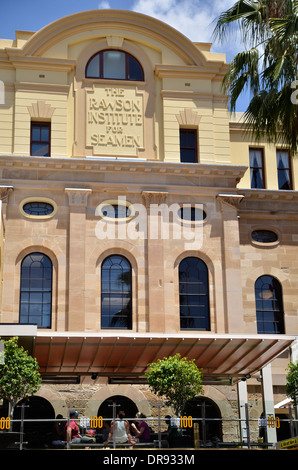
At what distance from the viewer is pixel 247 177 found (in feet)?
119

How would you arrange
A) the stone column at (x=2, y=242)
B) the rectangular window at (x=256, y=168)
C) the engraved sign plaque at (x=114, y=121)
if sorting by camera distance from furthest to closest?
the rectangular window at (x=256, y=168)
the engraved sign plaque at (x=114, y=121)
the stone column at (x=2, y=242)

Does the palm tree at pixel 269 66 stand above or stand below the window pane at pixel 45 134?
below

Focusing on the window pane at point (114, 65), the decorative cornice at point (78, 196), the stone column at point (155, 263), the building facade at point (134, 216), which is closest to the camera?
the building facade at point (134, 216)

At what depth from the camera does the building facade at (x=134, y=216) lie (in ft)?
100

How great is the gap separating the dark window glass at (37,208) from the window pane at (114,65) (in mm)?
6599

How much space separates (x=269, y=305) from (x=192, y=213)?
5390 mm

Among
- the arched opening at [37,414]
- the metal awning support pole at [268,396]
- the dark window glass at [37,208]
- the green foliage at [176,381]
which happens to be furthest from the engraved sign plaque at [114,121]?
the green foliage at [176,381]

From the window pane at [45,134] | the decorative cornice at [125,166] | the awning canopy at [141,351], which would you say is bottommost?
the awning canopy at [141,351]

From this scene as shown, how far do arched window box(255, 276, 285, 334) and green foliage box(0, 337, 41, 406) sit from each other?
13078 mm

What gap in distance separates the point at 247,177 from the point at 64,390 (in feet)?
42.4

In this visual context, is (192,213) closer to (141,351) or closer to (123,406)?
(141,351)

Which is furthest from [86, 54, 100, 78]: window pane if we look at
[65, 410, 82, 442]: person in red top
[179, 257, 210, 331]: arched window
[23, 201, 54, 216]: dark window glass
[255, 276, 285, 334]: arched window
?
[65, 410, 82, 442]: person in red top

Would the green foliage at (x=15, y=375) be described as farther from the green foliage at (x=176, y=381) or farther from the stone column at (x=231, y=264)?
the stone column at (x=231, y=264)
